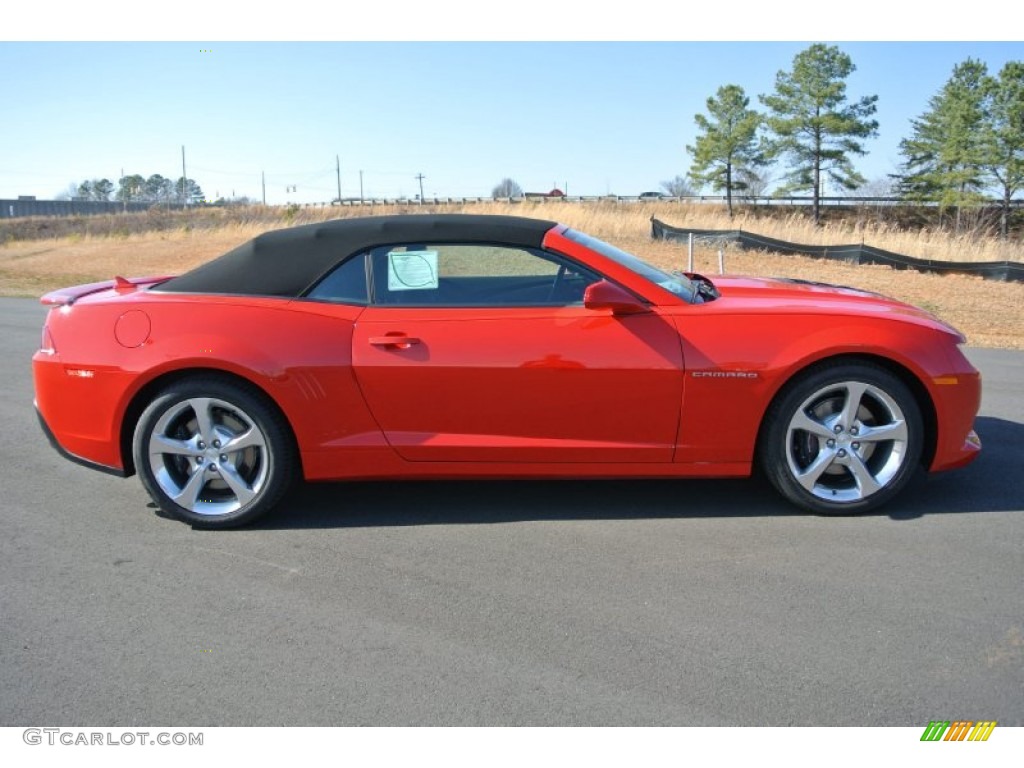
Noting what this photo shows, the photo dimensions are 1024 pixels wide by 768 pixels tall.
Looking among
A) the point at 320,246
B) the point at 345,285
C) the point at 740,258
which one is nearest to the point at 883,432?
the point at 345,285

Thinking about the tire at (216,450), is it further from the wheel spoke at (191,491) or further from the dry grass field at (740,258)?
the dry grass field at (740,258)

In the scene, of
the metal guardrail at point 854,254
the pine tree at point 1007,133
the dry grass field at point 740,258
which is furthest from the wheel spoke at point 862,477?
the pine tree at point 1007,133

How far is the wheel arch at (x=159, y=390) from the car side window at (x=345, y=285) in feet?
1.70

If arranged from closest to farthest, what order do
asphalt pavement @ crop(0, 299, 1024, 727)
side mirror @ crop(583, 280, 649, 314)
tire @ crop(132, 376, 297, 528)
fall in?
asphalt pavement @ crop(0, 299, 1024, 727)
side mirror @ crop(583, 280, 649, 314)
tire @ crop(132, 376, 297, 528)

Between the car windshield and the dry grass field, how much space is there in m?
7.39

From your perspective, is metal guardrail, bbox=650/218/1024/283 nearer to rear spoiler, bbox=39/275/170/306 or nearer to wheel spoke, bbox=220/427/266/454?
rear spoiler, bbox=39/275/170/306

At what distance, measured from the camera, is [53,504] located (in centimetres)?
468

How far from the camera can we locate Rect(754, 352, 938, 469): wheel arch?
4.20 m

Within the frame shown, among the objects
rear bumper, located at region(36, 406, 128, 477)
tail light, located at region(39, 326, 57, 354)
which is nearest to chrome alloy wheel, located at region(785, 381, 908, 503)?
rear bumper, located at region(36, 406, 128, 477)

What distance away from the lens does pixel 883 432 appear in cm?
420

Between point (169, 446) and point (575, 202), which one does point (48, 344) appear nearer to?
point (169, 446)

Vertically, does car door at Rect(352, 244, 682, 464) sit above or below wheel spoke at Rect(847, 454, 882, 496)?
above

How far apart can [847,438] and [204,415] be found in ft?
9.97

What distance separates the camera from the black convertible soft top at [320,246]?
4391 millimetres
